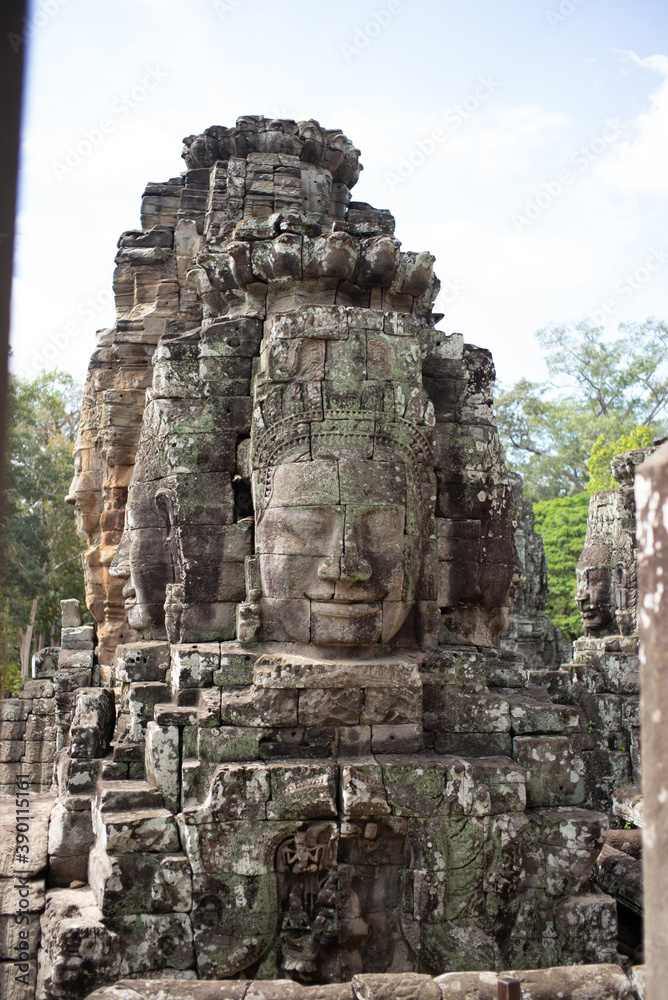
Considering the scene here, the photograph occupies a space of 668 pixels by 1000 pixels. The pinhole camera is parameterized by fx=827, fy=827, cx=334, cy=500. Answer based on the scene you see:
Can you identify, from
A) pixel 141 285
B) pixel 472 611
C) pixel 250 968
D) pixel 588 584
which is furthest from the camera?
pixel 588 584

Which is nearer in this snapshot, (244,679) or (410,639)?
(244,679)

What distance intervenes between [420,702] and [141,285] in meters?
6.83

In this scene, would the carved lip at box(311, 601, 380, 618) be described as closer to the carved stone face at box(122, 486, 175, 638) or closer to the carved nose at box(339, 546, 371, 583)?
the carved nose at box(339, 546, 371, 583)

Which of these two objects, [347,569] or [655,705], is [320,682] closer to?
[347,569]

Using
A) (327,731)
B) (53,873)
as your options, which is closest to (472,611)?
(327,731)

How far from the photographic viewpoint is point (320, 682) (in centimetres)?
486

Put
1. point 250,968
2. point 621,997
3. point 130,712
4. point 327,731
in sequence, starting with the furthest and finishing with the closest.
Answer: point 130,712
point 327,731
point 250,968
point 621,997

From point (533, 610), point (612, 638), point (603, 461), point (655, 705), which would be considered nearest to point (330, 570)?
point (655, 705)

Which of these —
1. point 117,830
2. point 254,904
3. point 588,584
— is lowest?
point 254,904

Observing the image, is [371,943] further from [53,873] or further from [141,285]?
[141,285]

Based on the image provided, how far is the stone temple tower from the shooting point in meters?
4.54

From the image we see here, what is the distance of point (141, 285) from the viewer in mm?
9922

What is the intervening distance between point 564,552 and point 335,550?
20191 mm

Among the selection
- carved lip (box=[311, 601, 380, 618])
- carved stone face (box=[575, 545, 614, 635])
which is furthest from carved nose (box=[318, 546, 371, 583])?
carved stone face (box=[575, 545, 614, 635])
